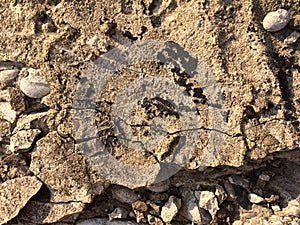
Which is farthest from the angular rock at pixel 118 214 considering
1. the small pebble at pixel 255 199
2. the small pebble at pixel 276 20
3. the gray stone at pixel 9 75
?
the small pebble at pixel 276 20

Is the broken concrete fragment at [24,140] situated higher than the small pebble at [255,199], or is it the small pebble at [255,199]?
the small pebble at [255,199]

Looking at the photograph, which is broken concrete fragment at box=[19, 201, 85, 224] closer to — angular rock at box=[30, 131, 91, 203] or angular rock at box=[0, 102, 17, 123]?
angular rock at box=[30, 131, 91, 203]

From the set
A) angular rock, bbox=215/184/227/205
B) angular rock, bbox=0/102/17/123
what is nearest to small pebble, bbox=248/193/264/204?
angular rock, bbox=215/184/227/205

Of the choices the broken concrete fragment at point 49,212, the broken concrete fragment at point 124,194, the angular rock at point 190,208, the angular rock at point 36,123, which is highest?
the angular rock at point 36,123

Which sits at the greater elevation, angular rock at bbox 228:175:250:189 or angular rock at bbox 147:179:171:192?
angular rock at bbox 228:175:250:189

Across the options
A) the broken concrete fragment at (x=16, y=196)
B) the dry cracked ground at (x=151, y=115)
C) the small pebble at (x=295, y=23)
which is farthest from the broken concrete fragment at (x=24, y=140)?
the small pebble at (x=295, y=23)

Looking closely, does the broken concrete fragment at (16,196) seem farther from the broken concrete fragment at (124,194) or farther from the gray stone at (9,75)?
the gray stone at (9,75)

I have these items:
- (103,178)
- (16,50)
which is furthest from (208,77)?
(16,50)
